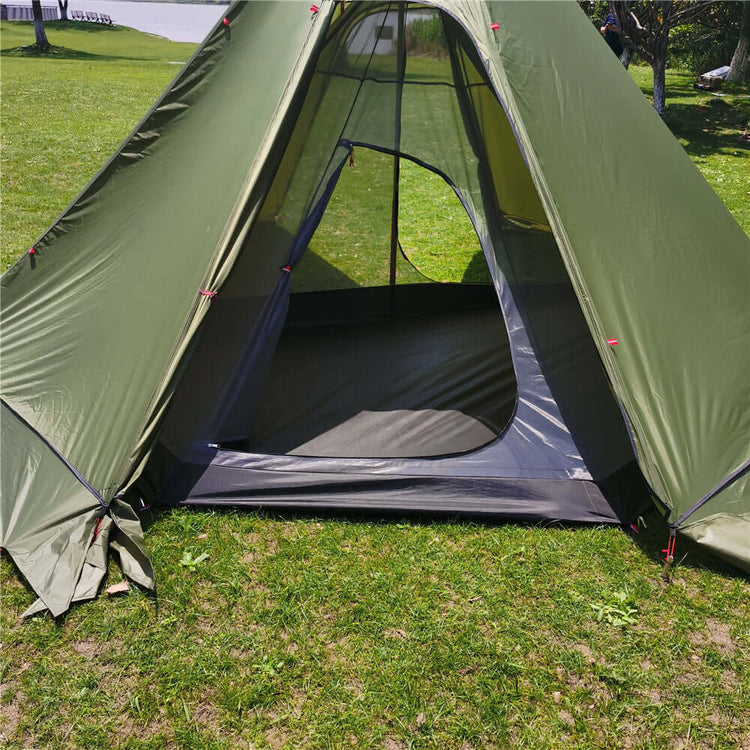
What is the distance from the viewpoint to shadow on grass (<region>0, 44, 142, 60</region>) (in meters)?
21.5

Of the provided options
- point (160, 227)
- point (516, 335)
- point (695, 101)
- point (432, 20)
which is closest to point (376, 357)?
point (516, 335)

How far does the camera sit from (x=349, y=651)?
8.52 ft

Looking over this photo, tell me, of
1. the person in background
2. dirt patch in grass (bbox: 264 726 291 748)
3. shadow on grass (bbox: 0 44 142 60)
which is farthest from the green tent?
shadow on grass (bbox: 0 44 142 60)

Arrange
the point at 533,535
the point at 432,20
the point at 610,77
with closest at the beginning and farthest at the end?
the point at 533,535 < the point at 610,77 < the point at 432,20

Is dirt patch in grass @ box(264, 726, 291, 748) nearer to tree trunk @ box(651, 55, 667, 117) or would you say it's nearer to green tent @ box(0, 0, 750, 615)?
green tent @ box(0, 0, 750, 615)

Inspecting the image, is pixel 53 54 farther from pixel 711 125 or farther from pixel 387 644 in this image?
pixel 387 644

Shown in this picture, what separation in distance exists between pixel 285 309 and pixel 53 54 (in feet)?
75.3

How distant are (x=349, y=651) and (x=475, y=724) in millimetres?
505

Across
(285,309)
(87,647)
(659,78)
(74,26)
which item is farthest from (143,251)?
(74,26)

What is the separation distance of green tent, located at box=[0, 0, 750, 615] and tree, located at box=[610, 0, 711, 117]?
23.8 ft

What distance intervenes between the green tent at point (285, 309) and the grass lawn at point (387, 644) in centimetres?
15

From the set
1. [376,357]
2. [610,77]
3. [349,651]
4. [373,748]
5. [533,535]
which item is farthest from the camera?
[376,357]

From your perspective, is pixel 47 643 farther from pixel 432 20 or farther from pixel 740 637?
pixel 432 20

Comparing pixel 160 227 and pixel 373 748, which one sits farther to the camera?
pixel 160 227
